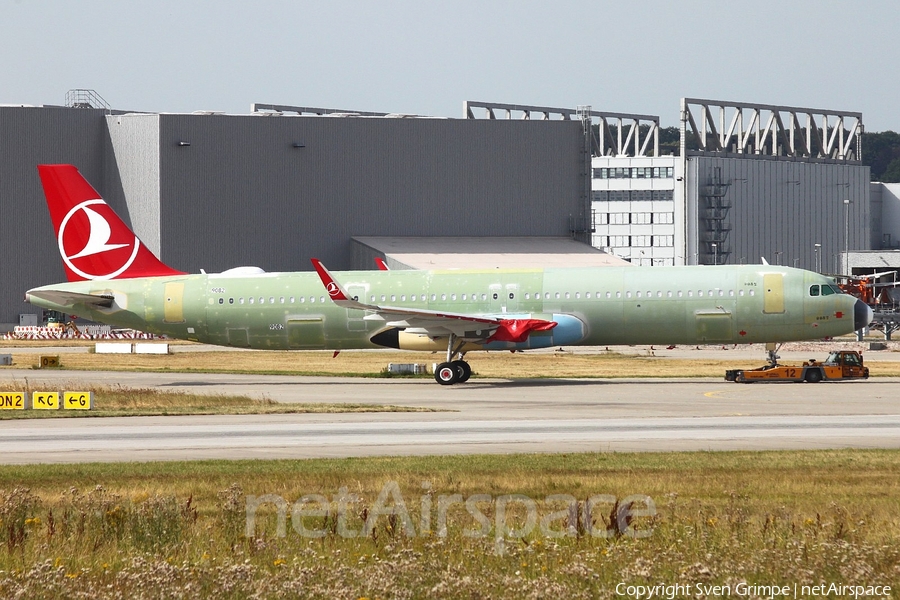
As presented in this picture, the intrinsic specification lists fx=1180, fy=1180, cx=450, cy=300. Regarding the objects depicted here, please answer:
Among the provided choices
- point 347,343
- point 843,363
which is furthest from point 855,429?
point 347,343

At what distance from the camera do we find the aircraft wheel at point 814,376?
152 feet

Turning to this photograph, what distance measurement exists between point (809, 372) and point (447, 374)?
1426 cm

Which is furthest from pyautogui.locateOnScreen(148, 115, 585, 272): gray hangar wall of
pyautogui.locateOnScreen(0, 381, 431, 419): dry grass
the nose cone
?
the nose cone

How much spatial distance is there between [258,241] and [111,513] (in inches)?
3564

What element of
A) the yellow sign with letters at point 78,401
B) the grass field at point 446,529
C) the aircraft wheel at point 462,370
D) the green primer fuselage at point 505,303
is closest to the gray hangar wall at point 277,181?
the green primer fuselage at point 505,303

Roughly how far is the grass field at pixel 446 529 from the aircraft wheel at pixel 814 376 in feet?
78.5

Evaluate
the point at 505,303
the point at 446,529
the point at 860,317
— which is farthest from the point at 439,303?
the point at 446,529

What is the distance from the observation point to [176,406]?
37438 millimetres

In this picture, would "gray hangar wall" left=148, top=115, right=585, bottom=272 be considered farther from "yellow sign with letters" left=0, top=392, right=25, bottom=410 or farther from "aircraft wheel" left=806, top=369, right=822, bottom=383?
"aircraft wheel" left=806, top=369, right=822, bottom=383

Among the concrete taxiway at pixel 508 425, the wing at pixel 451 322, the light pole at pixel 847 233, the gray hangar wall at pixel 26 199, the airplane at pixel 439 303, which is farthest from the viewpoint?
the light pole at pixel 847 233

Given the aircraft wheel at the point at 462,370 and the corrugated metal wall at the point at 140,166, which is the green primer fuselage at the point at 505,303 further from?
the corrugated metal wall at the point at 140,166

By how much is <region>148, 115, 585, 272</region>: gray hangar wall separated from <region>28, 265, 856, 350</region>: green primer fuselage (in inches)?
2049

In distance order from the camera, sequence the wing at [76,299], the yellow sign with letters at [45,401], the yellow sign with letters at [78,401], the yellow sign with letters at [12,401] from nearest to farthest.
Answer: the yellow sign with letters at [78,401] < the yellow sign with letters at [45,401] < the yellow sign with letters at [12,401] < the wing at [76,299]

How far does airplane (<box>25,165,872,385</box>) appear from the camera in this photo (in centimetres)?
4647
